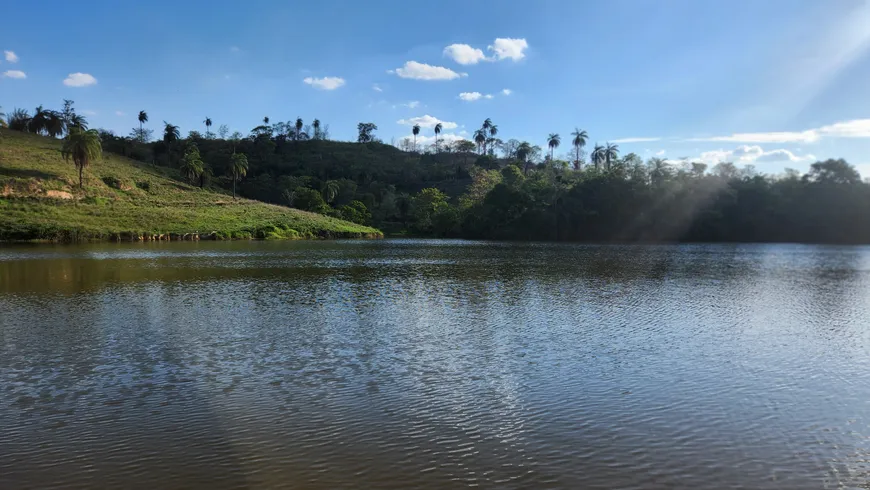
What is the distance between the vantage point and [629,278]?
113 ft

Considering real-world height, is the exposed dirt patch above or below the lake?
above

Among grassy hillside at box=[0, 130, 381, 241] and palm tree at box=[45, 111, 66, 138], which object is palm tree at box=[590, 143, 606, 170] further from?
palm tree at box=[45, 111, 66, 138]

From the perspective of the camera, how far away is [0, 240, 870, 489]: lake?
7.99 metres

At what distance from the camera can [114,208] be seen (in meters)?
83.7

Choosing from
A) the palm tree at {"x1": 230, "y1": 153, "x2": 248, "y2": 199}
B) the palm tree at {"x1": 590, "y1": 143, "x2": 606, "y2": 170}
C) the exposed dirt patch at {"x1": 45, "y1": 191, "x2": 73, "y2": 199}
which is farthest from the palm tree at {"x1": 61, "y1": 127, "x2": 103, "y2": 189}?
the palm tree at {"x1": 590, "y1": 143, "x2": 606, "y2": 170}

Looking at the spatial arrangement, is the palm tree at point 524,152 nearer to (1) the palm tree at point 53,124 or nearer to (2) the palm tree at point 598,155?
(2) the palm tree at point 598,155

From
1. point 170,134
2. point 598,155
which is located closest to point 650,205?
point 598,155

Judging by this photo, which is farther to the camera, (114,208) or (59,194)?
(114,208)

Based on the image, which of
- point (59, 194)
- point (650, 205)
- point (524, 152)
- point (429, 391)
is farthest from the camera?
point (524, 152)

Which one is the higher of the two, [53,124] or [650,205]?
[53,124]

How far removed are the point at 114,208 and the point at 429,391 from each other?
87291 mm

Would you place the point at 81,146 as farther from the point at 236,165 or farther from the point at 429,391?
the point at 429,391

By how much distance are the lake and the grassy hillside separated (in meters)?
55.3

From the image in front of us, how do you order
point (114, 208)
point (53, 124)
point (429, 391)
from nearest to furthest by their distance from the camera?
point (429, 391), point (114, 208), point (53, 124)
